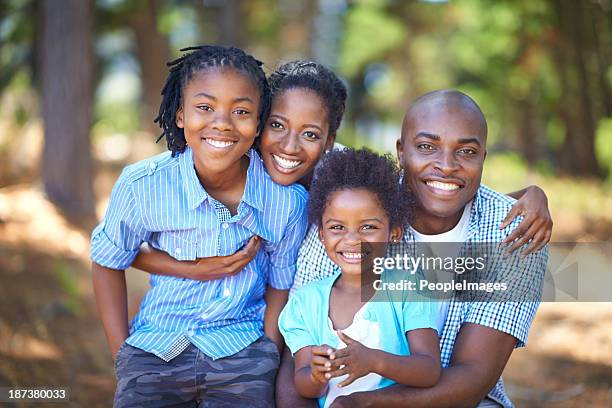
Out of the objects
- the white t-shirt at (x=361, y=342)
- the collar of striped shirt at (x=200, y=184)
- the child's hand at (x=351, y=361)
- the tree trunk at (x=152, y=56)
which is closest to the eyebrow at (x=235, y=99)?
the collar of striped shirt at (x=200, y=184)

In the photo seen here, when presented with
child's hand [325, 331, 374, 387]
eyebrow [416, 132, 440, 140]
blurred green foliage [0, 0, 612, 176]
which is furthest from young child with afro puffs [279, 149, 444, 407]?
blurred green foliage [0, 0, 612, 176]

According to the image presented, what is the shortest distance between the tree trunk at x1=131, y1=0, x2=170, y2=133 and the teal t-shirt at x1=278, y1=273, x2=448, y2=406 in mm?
10840

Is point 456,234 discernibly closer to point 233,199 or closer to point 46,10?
point 233,199

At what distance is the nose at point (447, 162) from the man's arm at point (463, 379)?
67 cm

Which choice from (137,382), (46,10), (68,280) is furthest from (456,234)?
(46,10)

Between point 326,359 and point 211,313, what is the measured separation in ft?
2.63

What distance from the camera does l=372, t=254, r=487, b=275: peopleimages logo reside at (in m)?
3.13

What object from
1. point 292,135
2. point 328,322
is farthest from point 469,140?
point 328,322

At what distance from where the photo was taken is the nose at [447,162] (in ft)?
10.6

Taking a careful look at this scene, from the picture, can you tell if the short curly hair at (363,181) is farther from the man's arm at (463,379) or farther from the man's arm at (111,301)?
the man's arm at (111,301)

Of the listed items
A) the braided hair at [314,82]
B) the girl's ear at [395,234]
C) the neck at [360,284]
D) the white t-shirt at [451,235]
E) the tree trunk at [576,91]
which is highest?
the tree trunk at [576,91]

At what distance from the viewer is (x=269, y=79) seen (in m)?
3.63

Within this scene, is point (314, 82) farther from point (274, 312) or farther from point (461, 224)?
point (274, 312)

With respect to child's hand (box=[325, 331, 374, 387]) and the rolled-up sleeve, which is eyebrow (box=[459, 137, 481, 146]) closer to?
child's hand (box=[325, 331, 374, 387])
